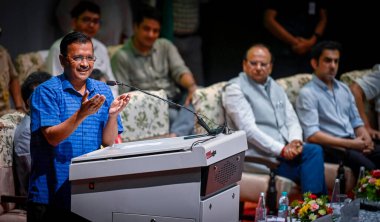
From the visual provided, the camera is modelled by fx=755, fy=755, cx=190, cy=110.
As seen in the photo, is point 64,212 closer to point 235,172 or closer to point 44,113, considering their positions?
point 44,113

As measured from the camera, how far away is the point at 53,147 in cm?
273

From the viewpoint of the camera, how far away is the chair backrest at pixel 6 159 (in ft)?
11.6

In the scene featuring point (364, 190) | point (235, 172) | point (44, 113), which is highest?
point (44, 113)

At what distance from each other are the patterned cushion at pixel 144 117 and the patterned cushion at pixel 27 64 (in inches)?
37.8

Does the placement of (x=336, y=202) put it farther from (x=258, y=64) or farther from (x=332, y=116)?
(x=332, y=116)

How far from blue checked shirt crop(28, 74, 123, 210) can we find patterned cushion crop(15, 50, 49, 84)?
2.55 metres

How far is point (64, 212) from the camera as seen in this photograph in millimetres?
2770

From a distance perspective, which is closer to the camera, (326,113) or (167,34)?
(326,113)

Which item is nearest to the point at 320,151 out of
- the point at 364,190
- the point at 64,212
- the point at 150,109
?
the point at 364,190

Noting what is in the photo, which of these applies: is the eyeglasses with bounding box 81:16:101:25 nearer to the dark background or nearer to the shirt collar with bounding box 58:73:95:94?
the dark background

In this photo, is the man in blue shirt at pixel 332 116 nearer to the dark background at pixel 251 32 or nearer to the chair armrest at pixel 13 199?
the dark background at pixel 251 32

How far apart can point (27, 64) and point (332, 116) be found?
2.14 meters

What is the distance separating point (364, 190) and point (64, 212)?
177 centimetres

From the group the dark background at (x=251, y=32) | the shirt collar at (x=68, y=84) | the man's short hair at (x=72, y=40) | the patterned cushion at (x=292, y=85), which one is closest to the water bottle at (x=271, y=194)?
the patterned cushion at (x=292, y=85)
